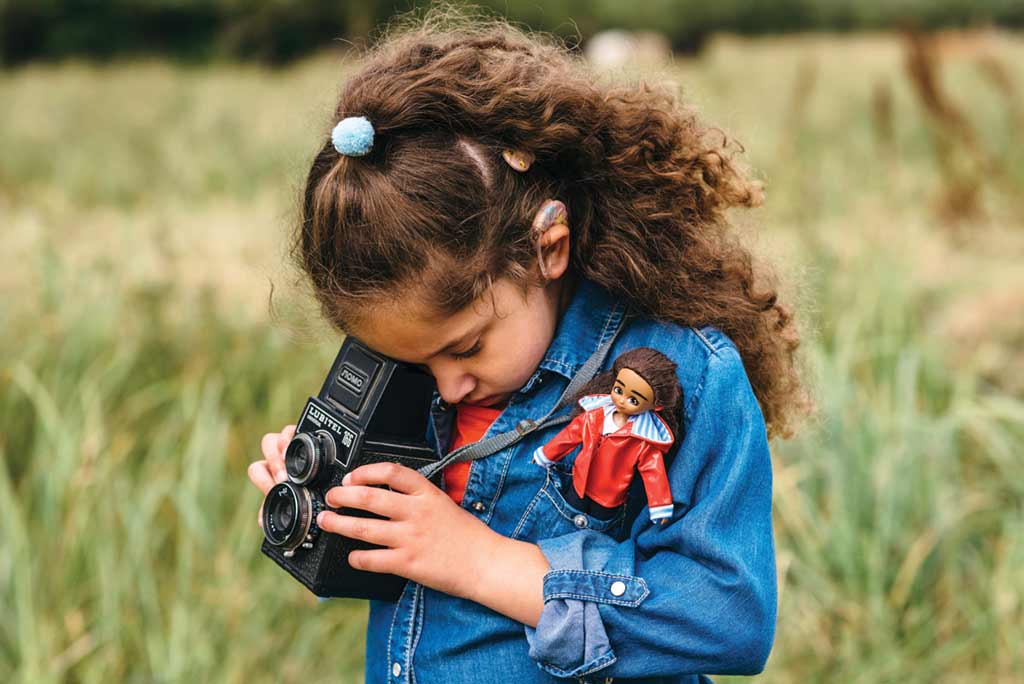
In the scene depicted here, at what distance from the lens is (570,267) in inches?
56.0

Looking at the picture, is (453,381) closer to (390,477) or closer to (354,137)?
(390,477)

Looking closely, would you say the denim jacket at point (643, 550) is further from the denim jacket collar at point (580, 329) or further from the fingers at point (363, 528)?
the fingers at point (363, 528)

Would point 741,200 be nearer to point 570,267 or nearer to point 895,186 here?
point 570,267

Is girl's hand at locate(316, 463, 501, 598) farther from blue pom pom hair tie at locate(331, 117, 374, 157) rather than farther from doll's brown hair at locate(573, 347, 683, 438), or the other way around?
blue pom pom hair tie at locate(331, 117, 374, 157)

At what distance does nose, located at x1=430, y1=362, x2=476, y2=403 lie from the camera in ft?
4.36

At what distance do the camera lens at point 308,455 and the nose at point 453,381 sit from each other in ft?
0.50

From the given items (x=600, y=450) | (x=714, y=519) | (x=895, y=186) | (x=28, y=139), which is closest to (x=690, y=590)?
(x=714, y=519)

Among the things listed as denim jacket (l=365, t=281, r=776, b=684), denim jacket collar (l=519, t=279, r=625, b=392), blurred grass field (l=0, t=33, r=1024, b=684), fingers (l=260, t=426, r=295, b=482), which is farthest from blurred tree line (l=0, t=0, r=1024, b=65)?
denim jacket (l=365, t=281, r=776, b=684)

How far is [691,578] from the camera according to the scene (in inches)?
47.3

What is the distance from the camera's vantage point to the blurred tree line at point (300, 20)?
12.7 m

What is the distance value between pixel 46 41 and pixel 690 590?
1490cm

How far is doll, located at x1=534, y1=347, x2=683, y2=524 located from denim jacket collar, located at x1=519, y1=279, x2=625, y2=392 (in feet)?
0.29

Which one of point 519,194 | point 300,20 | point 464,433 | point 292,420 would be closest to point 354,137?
point 519,194

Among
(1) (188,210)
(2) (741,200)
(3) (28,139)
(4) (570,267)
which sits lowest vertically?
(3) (28,139)
